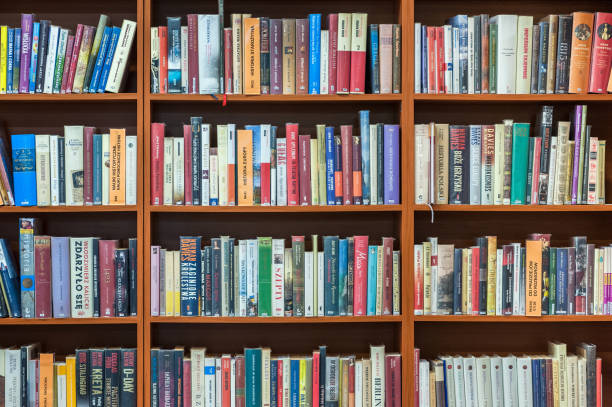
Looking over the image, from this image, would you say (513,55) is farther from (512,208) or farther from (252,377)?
(252,377)

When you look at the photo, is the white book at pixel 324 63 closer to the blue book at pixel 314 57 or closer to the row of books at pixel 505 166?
the blue book at pixel 314 57

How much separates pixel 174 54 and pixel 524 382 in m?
Answer: 1.73

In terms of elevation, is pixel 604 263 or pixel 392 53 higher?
pixel 392 53

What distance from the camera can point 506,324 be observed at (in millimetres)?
2520

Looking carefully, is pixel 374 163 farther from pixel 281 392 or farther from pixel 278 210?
pixel 281 392

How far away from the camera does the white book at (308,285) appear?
227cm

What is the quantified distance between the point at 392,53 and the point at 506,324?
1162 millimetres

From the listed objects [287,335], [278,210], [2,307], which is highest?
[278,210]

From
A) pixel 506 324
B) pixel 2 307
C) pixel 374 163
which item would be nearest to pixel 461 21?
pixel 374 163

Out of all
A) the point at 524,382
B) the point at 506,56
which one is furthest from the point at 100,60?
the point at 524,382

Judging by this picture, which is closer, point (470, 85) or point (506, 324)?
point (470, 85)

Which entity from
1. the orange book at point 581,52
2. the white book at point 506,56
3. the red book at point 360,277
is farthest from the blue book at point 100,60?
the orange book at point 581,52

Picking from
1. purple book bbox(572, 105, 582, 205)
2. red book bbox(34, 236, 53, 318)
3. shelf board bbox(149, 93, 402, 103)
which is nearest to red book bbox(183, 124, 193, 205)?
shelf board bbox(149, 93, 402, 103)

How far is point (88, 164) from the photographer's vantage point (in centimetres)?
224
